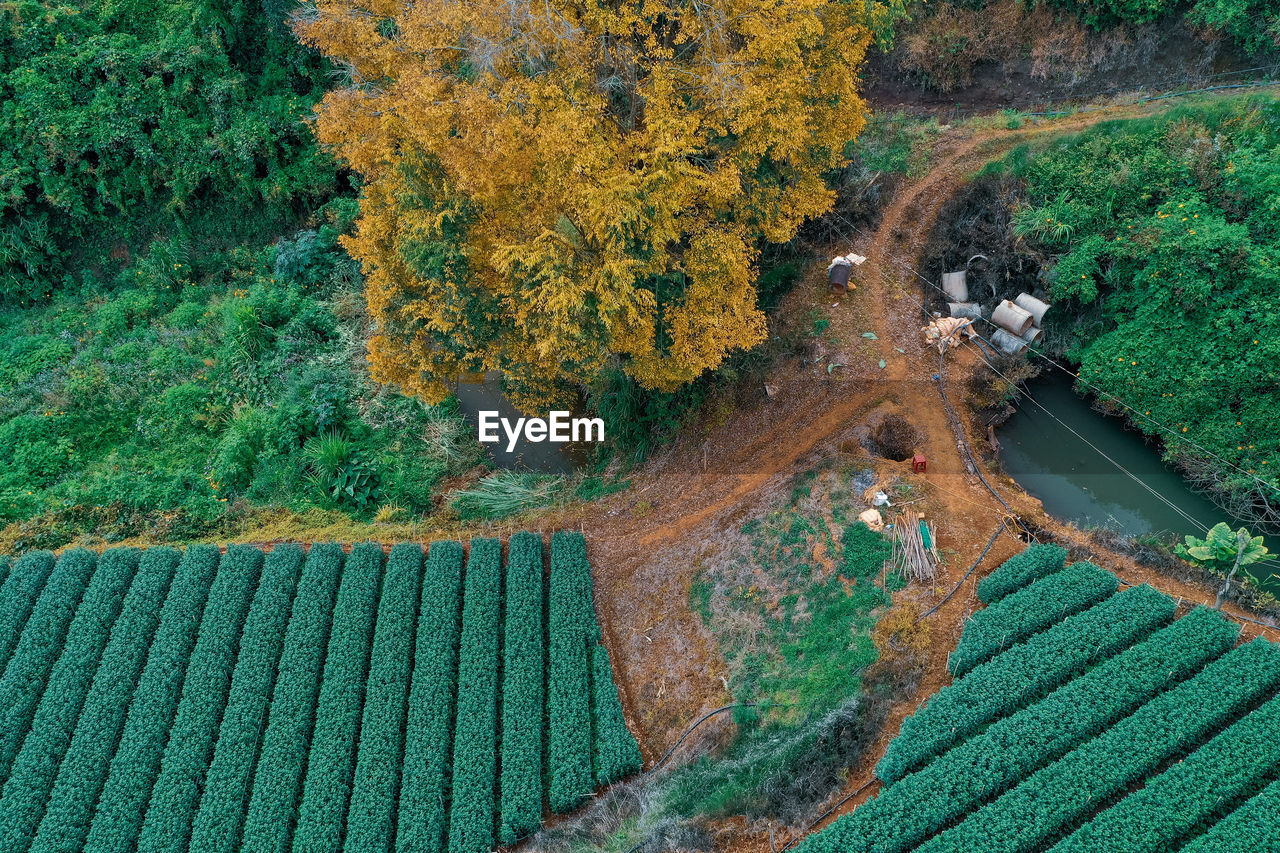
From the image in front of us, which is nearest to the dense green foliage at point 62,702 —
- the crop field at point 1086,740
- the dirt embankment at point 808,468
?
the dirt embankment at point 808,468

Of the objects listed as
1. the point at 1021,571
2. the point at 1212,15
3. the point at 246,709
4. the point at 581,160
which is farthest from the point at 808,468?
the point at 1212,15

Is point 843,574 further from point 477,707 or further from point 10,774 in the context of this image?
point 10,774

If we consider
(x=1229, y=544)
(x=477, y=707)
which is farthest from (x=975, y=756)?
(x=477, y=707)

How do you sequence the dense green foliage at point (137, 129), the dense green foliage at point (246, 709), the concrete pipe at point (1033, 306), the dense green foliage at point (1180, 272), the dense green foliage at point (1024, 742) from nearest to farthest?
the dense green foliage at point (1024, 742), the dense green foliage at point (246, 709), the dense green foliage at point (1180, 272), the concrete pipe at point (1033, 306), the dense green foliage at point (137, 129)

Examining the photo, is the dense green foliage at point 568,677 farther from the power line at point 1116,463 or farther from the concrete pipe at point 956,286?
the concrete pipe at point 956,286

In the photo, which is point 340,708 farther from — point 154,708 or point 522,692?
point 154,708

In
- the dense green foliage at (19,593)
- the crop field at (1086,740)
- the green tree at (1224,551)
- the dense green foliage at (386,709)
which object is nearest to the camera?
the crop field at (1086,740)

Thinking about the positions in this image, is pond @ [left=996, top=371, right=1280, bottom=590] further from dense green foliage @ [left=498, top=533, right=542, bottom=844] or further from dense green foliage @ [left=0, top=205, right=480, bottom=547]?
dense green foliage @ [left=0, top=205, right=480, bottom=547]

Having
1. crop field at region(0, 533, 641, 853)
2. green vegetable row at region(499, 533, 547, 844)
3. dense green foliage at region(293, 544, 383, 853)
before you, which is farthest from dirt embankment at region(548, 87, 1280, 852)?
dense green foliage at region(293, 544, 383, 853)
